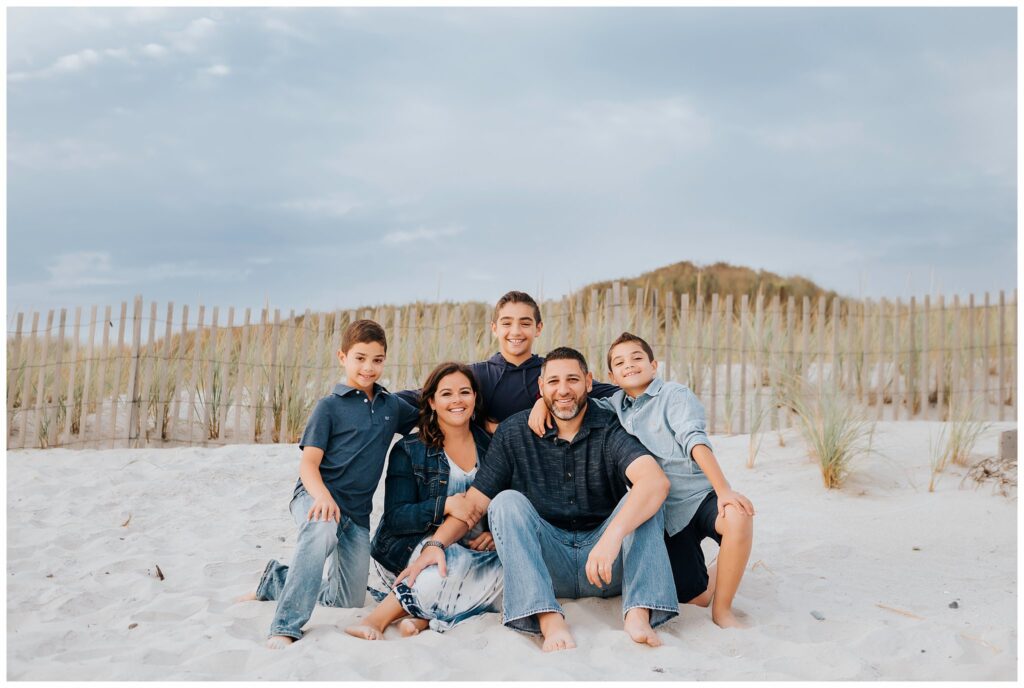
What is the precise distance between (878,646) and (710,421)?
5.61 meters

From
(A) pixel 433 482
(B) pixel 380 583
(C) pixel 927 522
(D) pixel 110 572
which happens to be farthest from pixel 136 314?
(C) pixel 927 522

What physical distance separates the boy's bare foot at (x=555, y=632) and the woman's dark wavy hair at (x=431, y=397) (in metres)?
0.94

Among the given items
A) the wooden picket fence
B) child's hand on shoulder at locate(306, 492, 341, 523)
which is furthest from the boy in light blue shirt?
the wooden picket fence

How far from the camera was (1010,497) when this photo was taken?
6.31 meters

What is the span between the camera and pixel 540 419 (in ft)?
11.7

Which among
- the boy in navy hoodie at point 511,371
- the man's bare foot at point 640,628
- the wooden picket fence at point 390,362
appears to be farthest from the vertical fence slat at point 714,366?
the man's bare foot at point 640,628

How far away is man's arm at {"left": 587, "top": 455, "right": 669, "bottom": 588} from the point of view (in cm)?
324

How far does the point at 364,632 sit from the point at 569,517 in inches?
36.6

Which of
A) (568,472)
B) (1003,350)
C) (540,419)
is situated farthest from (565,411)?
(1003,350)

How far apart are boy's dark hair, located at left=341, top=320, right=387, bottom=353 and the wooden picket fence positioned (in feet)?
15.8

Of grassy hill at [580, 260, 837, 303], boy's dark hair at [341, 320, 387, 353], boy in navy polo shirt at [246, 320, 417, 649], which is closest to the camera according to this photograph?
boy in navy polo shirt at [246, 320, 417, 649]

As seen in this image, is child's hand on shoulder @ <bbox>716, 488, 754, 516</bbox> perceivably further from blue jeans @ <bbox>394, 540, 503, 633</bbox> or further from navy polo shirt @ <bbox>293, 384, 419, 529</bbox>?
navy polo shirt @ <bbox>293, 384, 419, 529</bbox>

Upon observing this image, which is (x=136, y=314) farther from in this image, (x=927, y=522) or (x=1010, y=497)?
(x=1010, y=497)

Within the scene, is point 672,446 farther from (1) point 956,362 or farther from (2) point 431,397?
(1) point 956,362
